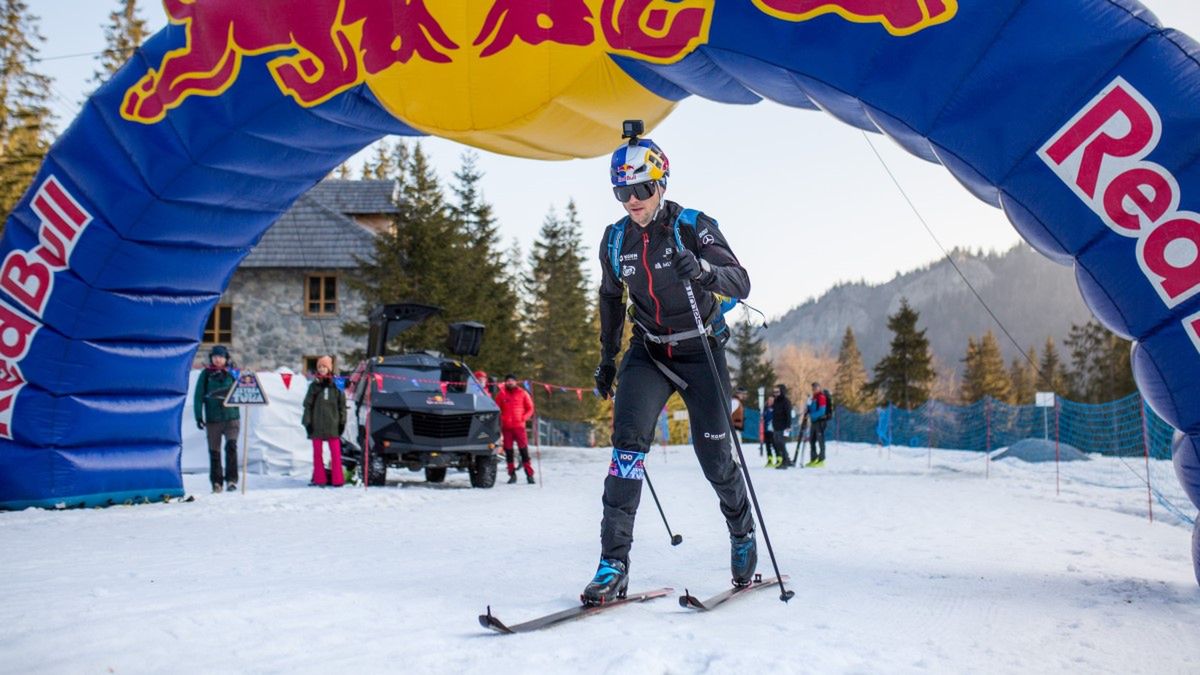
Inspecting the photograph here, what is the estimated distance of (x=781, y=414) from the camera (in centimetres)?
2041

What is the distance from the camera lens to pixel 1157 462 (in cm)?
1953

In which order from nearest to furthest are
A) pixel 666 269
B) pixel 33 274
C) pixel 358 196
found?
pixel 666 269, pixel 33 274, pixel 358 196

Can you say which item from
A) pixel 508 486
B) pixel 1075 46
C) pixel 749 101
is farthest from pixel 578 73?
pixel 508 486

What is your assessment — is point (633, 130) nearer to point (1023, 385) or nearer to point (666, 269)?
point (666, 269)

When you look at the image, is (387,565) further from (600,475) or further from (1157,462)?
(1157,462)

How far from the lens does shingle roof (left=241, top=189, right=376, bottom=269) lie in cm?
3397

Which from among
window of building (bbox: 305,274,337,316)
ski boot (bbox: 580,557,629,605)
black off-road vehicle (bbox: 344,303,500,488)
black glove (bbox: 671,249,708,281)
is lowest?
ski boot (bbox: 580,557,629,605)

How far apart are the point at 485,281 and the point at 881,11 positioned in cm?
2300

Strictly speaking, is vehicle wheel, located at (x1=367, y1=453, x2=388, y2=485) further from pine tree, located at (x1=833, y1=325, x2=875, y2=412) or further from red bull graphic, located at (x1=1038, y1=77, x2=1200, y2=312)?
pine tree, located at (x1=833, y1=325, x2=875, y2=412)

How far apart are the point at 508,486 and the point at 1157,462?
1407 cm

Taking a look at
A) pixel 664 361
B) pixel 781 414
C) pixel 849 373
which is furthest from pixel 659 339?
pixel 849 373

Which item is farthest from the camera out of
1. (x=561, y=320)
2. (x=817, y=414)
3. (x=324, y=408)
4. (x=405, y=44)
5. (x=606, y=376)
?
(x=561, y=320)

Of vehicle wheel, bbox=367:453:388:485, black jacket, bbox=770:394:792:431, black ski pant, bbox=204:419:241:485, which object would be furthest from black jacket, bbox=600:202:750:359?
black jacket, bbox=770:394:792:431

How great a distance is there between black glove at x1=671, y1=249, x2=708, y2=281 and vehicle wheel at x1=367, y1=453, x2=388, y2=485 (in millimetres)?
9208
